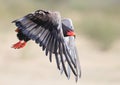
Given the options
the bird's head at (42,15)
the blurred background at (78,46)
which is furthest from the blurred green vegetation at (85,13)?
the bird's head at (42,15)

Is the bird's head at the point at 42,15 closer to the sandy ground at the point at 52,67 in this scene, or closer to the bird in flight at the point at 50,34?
the bird in flight at the point at 50,34

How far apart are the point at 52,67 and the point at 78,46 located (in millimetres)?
1707

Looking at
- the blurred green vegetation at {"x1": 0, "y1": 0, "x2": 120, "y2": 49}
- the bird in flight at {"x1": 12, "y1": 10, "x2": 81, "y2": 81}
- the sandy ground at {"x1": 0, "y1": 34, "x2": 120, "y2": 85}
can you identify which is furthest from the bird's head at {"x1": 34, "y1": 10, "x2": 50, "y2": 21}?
the blurred green vegetation at {"x1": 0, "y1": 0, "x2": 120, "y2": 49}

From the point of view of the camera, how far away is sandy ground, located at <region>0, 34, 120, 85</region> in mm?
15242

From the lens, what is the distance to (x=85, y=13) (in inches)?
781

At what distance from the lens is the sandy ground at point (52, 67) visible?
15242mm

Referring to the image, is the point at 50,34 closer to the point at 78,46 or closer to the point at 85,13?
the point at 78,46

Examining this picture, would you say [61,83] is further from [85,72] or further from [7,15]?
[7,15]

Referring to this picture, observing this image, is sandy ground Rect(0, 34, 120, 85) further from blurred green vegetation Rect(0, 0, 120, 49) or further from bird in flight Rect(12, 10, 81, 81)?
bird in flight Rect(12, 10, 81, 81)

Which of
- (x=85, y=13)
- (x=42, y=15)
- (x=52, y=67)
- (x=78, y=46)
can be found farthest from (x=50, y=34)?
(x=85, y=13)

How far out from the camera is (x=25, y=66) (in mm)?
16406
